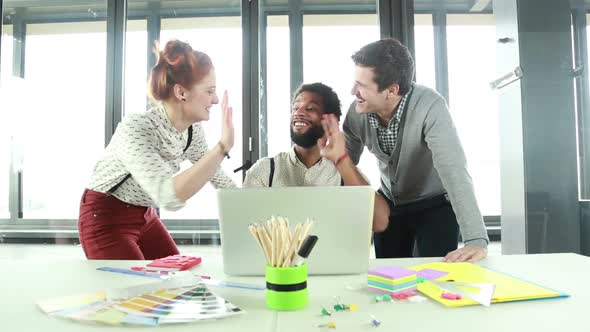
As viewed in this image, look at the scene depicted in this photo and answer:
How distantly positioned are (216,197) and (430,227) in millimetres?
1055

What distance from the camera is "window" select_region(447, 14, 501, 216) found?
10.4ft

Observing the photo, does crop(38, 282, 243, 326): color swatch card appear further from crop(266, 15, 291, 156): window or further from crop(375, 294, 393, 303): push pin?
crop(266, 15, 291, 156): window

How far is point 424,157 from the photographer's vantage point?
1725 mm

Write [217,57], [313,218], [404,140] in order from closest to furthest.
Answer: [313,218] → [404,140] → [217,57]

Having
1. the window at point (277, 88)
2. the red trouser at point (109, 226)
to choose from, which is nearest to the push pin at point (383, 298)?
the red trouser at point (109, 226)

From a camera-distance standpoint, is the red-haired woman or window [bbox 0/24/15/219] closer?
the red-haired woman

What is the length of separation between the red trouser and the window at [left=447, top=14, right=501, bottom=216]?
2378 mm

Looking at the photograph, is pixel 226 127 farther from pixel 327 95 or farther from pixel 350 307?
pixel 350 307

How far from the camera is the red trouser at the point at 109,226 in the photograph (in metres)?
1.54

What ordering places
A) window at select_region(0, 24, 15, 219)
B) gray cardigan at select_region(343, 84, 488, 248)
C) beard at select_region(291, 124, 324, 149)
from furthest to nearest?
window at select_region(0, 24, 15, 219)
beard at select_region(291, 124, 324, 149)
gray cardigan at select_region(343, 84, 488, 248)

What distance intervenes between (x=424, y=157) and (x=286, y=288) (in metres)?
1.13

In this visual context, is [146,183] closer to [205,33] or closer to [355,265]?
[355,265]

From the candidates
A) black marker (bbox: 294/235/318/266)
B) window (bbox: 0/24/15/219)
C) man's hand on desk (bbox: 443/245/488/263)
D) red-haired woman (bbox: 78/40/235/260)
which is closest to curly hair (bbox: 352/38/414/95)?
red-haired woman (bbox: 78/40/235/260)

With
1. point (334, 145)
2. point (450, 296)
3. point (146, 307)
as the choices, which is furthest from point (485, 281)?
point (334, 145)
